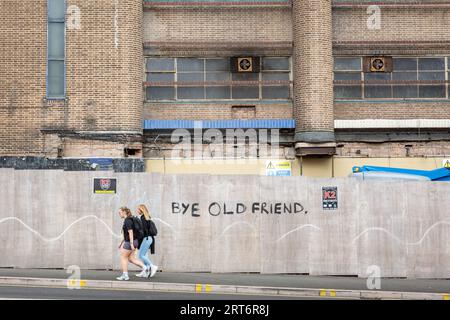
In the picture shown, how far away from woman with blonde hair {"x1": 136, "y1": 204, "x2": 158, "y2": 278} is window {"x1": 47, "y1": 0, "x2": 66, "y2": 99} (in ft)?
25.5

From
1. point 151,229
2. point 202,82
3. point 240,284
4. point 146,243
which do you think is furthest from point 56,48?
point 240,284

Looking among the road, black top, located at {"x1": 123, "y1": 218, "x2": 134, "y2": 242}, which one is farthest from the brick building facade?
the road

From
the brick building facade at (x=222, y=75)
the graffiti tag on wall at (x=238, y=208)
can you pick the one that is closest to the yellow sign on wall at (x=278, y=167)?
the brick building facade at (x=222, y=75)

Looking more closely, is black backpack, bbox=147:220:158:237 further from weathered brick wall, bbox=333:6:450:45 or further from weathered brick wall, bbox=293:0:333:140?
weathered brick wall, bbox=333:6:450:45

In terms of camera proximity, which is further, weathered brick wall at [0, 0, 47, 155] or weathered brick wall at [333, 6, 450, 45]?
weathered brick wall at [333, 6, 450, 45]

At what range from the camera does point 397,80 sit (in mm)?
26109

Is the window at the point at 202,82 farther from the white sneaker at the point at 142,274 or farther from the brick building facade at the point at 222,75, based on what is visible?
the white sneaker at the point at 142,274

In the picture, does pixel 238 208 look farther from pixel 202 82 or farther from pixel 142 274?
pixel 202 82

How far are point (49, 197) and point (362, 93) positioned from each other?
11.2 metres

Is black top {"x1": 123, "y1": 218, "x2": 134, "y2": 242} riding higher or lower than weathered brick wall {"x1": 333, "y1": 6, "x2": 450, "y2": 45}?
lower

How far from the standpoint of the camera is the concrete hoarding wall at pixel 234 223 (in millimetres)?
19984

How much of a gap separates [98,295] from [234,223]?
17.1 ft

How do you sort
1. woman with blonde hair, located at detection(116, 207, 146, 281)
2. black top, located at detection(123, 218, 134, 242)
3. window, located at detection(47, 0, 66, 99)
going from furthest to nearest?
1. window, located at detection(47, 0, 66, 99)
2. black top, located at detection(123, 218, 134, 242)
3. woman with blonde hair, located at detection(116, 207, 146, 281)

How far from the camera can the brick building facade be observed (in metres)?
24.8
